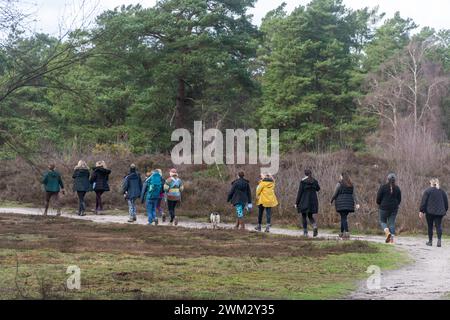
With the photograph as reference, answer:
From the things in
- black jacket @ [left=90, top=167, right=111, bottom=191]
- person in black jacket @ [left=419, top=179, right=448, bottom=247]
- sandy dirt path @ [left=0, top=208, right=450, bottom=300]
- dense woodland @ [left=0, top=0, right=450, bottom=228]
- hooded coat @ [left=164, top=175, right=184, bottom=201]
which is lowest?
sandy dirt path @ [left=0, top=208, right=450, bottom=300]

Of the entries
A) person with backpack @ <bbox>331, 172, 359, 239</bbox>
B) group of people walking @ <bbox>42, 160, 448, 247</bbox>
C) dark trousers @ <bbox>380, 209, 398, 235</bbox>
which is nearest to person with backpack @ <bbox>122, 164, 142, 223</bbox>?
group of people walking @ <bbox>42, 160, 448, 247</bbox>

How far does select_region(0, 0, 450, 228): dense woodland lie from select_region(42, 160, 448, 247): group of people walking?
78.1 inches

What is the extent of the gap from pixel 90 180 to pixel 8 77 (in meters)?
16.4

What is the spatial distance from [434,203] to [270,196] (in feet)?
16.5

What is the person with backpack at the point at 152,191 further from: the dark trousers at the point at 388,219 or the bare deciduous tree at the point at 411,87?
the bare deciduous tree at the point at 411,87

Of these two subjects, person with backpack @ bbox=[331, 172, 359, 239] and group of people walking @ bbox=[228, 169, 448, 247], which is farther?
person with backpack @ bbox=[331, 172, 359, 239]

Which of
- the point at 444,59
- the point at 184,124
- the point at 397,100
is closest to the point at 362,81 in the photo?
the point at 397,100

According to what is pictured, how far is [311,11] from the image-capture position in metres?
62.0

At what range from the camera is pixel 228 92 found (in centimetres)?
4791

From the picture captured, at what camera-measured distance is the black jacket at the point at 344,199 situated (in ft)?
65.8

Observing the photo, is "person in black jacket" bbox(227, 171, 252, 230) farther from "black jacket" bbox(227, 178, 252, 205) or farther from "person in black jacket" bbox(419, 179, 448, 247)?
"person in black jacket" bbox(419, 179, 448, 247)

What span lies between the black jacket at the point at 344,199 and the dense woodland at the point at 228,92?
17.5 feet

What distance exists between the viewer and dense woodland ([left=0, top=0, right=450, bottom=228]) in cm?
1020

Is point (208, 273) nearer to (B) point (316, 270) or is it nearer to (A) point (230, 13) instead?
(B) point (316, 270)
